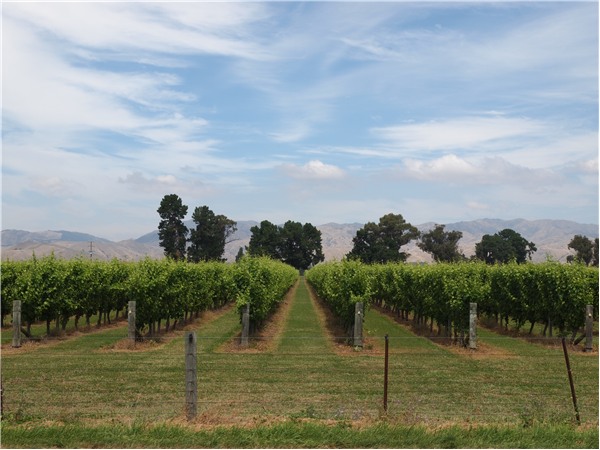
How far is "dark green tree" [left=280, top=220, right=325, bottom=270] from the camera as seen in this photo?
131 m

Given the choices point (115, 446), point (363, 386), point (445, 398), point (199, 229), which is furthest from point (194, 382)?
point (199, 229)

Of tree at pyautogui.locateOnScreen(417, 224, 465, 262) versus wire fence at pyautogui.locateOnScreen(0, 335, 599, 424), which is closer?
wire fence at pyautogui.locateOnScreen(0, 335, 599, 424)

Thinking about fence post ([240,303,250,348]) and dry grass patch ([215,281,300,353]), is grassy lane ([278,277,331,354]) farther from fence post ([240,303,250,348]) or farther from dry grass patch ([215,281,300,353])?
fence post ([240,303,250,348])

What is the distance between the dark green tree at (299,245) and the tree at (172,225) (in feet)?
131

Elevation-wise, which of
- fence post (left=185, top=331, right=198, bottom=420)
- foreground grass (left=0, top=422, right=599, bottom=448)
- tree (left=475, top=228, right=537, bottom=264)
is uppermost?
tree (left=475, top=228, right=537, bottom=264)

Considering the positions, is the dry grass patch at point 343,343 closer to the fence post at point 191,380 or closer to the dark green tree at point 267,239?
the fence post at point 191,380

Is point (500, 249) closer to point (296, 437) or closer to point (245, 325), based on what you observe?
point (245, 325)

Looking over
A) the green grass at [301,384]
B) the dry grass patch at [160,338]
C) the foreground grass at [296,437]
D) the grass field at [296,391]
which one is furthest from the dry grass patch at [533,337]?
the dry grass patch at [160,338]

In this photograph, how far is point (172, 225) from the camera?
93.6 metres

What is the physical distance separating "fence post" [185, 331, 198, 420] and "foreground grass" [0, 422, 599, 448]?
61 centimetres

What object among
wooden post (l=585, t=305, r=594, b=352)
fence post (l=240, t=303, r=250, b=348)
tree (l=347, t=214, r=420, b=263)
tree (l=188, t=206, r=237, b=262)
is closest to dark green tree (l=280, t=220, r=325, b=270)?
tree (l=347, t=214, r=420, b=263)

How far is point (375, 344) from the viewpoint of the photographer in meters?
18.3

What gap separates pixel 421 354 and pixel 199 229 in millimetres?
89649

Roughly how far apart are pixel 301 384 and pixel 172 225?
87.7 meters
